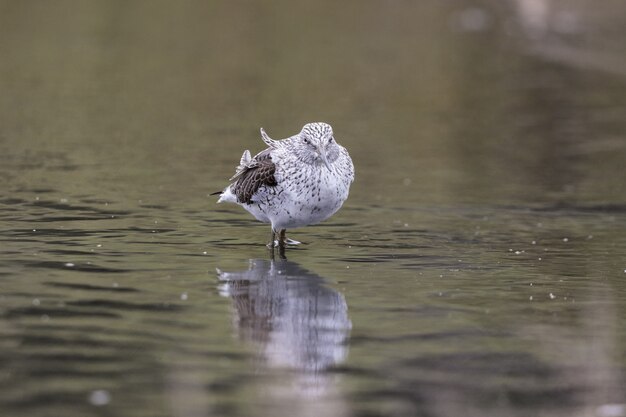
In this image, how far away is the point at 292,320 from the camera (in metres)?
10.5

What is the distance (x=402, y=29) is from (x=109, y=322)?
3098cm

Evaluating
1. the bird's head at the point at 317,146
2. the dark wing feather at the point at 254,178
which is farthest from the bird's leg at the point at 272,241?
the bird's head at the point at 317,146

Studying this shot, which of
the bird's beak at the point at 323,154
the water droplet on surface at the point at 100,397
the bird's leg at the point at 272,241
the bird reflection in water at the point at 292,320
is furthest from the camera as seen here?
the bird's leg at the point at 272,241

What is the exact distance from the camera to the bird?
12.9 metres

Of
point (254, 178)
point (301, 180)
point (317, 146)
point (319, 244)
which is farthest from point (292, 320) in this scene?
point (319, 244)

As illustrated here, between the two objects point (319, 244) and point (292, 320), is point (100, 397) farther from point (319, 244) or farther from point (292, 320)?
point (319, 244)

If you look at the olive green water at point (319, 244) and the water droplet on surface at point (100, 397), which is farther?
the olive green water at point (319, 244)

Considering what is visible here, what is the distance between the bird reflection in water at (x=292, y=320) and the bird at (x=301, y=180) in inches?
19.6

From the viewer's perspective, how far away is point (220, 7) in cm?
4466

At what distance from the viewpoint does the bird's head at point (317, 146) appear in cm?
1284

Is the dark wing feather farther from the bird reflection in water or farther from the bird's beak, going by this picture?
the bird reflection in water

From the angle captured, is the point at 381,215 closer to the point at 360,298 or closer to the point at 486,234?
the point at 486,234

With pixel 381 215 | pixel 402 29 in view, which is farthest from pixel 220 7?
pixel 381 215

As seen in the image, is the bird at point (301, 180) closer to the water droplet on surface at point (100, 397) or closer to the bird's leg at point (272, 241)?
the bird's leg at point (272, 241)
